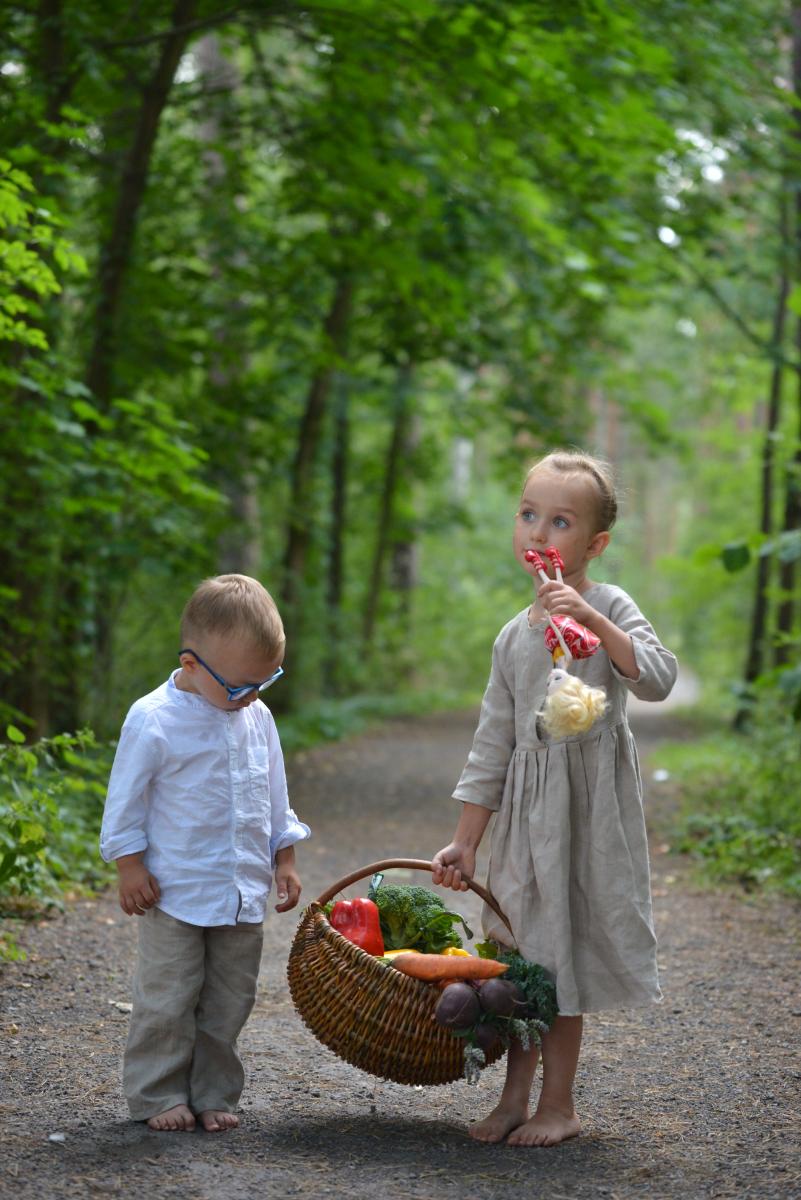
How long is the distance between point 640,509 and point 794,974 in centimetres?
Answer: 3996

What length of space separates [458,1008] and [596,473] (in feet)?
4.65

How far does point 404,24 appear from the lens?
8008 millimetres

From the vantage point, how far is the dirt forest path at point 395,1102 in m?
3.12

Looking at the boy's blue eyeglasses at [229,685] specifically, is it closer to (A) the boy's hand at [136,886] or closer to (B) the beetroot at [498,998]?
(A) the boy's hand at [136,886]

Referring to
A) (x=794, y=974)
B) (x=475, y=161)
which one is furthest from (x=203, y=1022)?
(x=475, y=161)

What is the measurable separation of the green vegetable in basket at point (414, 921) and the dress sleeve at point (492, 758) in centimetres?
34

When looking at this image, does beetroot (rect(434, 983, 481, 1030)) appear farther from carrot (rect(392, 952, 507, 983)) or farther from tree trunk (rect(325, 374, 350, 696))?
tree trunk (rect(325, 374, 350, 696))

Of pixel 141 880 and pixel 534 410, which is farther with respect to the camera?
pixel 534 410

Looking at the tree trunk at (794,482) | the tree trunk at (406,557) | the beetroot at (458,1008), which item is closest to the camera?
the beetroot at (458,1008)

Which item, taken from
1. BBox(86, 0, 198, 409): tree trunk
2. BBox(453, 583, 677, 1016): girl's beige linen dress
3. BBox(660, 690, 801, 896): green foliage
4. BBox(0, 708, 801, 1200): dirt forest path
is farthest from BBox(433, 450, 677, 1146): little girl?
BBox(86, 0, 198, 409): tree trunk

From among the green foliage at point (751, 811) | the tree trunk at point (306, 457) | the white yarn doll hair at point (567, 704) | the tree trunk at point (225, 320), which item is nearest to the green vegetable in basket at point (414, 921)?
the white yarn doll hair at point (567, 704)

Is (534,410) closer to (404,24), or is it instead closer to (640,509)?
(404,24)

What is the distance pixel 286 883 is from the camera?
3689 mm

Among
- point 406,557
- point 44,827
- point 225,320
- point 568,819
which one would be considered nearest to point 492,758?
point 568,819
